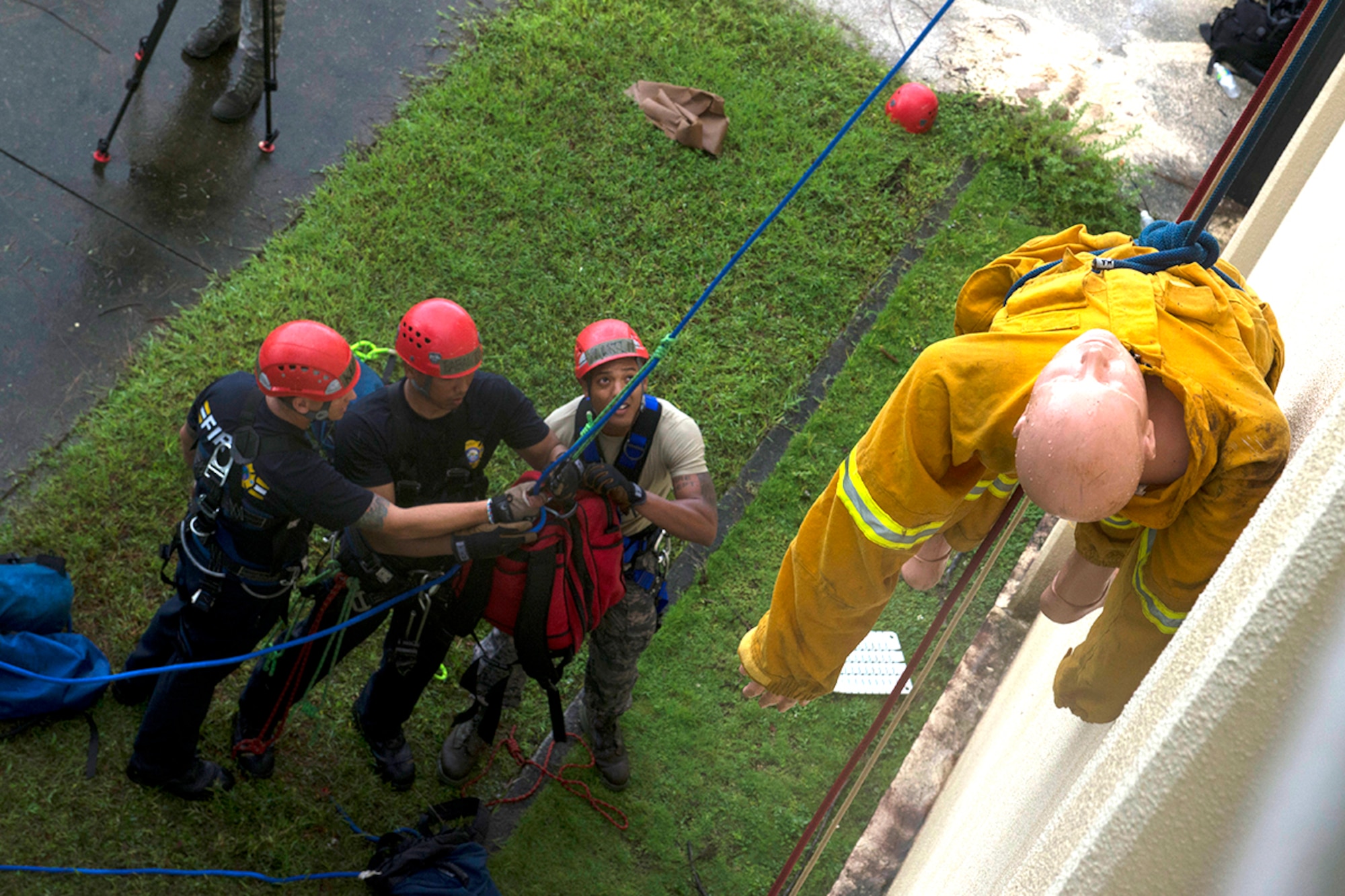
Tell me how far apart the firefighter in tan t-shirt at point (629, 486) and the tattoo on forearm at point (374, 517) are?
0.73 m

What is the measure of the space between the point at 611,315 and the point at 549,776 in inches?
114

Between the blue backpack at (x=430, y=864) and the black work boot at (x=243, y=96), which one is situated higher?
the black work boot at (x=243, y=96)

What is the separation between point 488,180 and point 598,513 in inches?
155

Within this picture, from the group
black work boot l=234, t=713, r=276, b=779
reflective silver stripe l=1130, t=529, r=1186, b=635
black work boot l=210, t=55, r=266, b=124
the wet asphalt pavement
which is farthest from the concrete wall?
black work boot l=210, t=55, r=266, b=124

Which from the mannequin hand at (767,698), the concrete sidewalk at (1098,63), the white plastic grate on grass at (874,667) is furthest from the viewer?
the concrete sidewalk at (1098,63)

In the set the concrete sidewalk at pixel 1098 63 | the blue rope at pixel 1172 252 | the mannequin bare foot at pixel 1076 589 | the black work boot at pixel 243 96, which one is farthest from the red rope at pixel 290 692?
the concrete sidewalk at pixel 1098 63

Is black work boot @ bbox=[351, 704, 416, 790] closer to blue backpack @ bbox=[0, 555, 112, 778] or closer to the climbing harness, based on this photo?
blue backpack @ bbox=[0, 555, 112, 778]

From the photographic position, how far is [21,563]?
14.7 ft

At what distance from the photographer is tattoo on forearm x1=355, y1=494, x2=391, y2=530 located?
3.61 metres

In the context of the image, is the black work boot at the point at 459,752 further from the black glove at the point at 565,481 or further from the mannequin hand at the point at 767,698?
the mannequin hand at the point at 767,698

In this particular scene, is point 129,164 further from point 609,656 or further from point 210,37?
point 609,656

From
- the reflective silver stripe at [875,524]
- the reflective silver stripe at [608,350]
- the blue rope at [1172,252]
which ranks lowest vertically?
the reflective silver stripe at [608,350]

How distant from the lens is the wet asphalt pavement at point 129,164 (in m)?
5.82

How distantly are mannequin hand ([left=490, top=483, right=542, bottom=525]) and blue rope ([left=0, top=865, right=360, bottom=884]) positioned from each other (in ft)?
5.55
